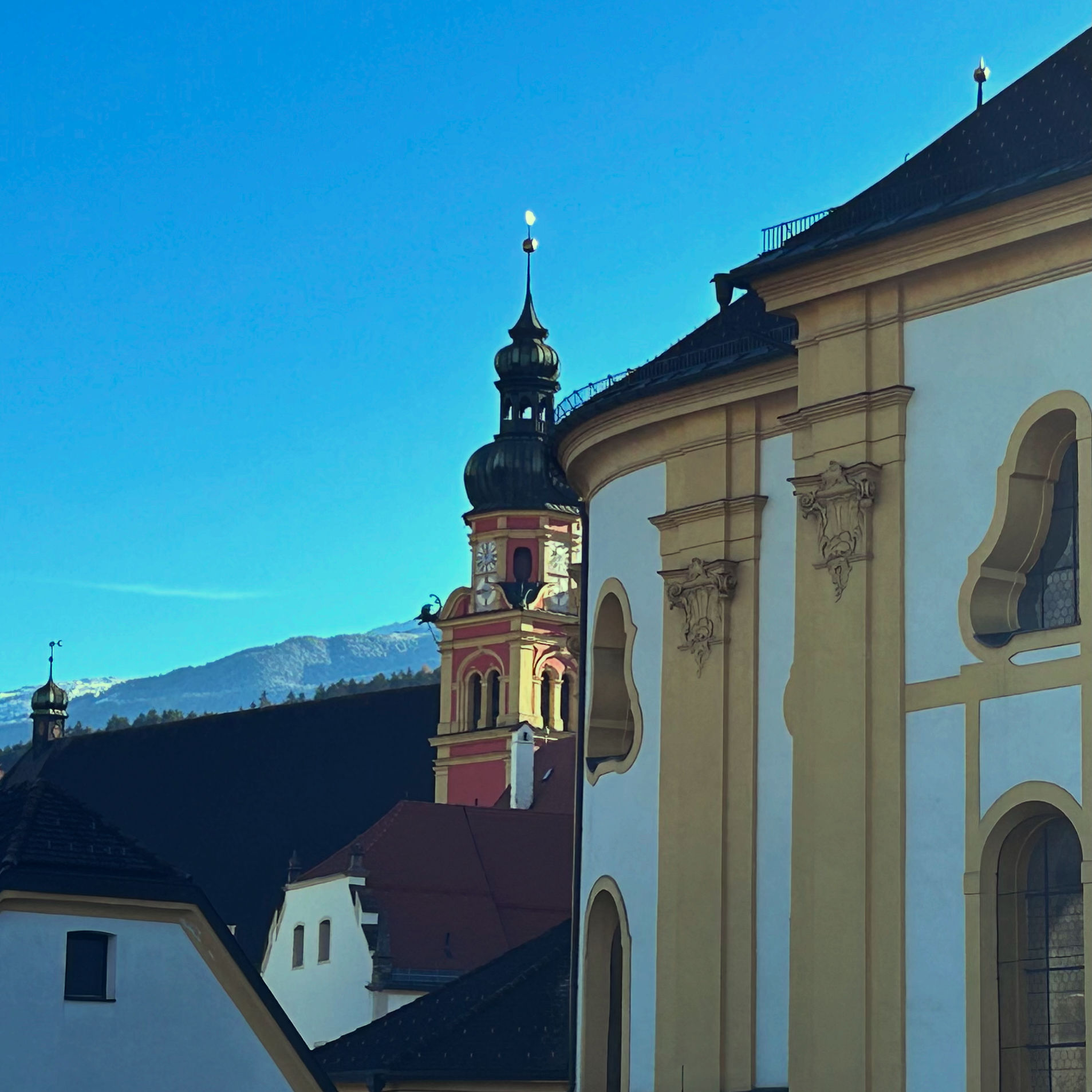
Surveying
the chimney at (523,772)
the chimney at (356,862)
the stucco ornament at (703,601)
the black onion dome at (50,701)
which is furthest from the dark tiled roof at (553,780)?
the stucco ornament at (703,601)

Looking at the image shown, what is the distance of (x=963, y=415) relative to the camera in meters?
19.3

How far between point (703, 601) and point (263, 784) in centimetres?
6198

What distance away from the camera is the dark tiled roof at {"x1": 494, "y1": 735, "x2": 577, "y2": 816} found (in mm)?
68000

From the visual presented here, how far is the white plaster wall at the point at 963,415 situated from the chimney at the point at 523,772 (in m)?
49.6

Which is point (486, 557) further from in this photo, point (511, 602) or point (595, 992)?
point (595, 992)

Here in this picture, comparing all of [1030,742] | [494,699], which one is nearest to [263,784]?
[494,699]

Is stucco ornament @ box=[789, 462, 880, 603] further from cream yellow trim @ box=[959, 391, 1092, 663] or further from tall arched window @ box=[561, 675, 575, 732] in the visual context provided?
tall arched window @ box=[561, 675, 575, 732]

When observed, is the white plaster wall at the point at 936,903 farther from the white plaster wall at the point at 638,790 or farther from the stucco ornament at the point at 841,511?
the white plaster wall at the point at 638,790

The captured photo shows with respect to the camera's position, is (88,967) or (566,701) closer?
(88,967)

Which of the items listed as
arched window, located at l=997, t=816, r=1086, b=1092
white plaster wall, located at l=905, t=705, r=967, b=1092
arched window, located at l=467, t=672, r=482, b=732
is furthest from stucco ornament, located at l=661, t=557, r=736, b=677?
arched window, located at l=467, t=672, r=482, b=732

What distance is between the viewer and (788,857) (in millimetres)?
21812

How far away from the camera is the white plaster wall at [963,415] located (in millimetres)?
18766

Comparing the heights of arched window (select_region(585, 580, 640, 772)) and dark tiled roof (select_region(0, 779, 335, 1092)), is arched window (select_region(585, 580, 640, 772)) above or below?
above

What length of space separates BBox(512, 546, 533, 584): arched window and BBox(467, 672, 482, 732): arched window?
3.52 m
